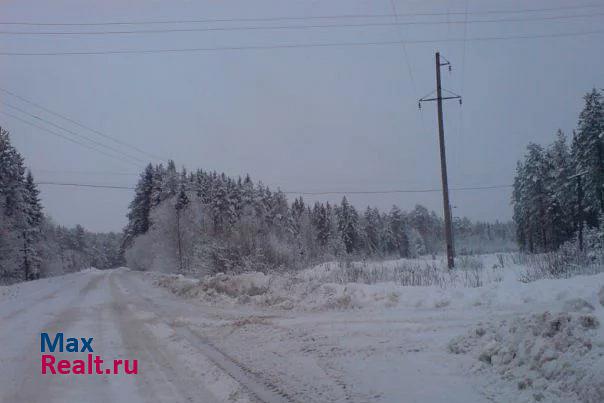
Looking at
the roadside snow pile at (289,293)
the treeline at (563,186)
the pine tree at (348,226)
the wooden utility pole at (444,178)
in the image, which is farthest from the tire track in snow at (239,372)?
the pine tree at (348,226)

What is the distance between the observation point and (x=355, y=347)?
925 centimetres

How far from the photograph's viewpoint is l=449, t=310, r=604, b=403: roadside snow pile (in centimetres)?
556

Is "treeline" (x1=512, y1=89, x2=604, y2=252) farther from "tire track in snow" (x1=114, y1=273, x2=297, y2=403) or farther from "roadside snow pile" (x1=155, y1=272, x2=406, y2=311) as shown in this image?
"tire track in snow" (x1=114, y1=273, x2=297, y2=403)

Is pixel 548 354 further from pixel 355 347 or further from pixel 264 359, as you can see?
pixel 264 359

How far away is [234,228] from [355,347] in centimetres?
2601

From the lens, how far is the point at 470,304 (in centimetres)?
1250

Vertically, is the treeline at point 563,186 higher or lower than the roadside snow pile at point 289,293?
higher

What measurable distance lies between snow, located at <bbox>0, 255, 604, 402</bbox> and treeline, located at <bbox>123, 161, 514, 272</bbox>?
17.5m

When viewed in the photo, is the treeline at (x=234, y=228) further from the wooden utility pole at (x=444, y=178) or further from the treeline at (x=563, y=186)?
the treeline at (x=563, y=186)

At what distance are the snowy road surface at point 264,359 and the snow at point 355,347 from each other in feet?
0.09

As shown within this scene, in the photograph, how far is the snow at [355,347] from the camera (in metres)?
6.40

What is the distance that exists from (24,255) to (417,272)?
51089 mm

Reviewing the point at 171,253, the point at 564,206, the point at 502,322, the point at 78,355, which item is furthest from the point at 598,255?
the point at 171,253

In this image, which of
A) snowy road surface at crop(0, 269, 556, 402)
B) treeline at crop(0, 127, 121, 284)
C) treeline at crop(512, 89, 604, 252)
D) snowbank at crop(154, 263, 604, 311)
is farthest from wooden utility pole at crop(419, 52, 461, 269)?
treeline at crop(0, 127, 121, 284)
